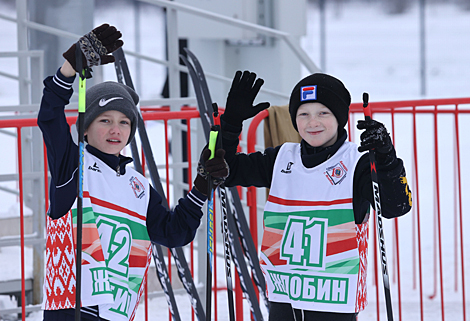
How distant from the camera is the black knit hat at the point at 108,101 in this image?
235 centimetres

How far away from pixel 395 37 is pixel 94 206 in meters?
21.8

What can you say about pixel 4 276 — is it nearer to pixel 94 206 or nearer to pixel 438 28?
pixel 94 206

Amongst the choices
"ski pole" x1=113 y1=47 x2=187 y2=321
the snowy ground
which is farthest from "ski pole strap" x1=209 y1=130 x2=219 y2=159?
the snowy ground

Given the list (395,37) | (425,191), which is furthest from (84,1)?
(395,37)

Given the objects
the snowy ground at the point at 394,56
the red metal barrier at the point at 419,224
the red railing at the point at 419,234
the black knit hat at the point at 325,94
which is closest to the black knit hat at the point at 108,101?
the black knit hat at the point at 325,94

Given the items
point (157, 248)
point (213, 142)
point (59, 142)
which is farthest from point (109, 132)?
point (157, 248)

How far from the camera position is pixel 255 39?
6523 millimetres

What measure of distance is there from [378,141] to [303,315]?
693 millimetres

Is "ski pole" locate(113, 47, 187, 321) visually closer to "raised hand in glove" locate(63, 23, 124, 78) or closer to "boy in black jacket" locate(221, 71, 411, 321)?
"boy in black jacket" locate(221, 71, 411, 321)

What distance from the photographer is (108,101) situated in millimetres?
2350

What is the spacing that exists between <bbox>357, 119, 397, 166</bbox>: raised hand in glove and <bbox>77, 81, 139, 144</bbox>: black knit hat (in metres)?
0.81

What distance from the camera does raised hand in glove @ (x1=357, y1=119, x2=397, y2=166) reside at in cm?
218

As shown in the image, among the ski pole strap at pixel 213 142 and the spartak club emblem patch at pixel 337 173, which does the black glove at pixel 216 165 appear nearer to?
the ski pole strap at pixel 213 142

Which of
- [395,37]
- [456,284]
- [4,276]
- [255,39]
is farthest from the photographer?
[395,37]
